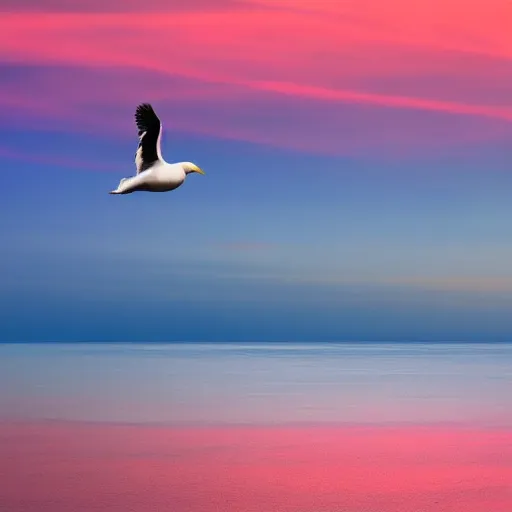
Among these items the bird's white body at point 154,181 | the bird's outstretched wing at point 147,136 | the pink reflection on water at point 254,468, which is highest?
the bird's outstretched wing at point 147,136

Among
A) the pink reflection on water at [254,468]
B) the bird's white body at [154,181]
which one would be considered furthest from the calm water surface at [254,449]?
the bird's white body at [154,181]

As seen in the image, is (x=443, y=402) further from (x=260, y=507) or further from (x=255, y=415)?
(x=260, y=507)

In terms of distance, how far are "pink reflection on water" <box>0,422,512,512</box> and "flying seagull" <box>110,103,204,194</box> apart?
20.1 ft

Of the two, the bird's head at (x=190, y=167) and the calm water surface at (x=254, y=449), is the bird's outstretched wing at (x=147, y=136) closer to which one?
the bird's head at (x=190, y=167)

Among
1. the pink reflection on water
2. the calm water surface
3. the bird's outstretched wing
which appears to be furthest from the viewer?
the calm water surface

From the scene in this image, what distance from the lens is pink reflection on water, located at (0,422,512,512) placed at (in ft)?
58.3

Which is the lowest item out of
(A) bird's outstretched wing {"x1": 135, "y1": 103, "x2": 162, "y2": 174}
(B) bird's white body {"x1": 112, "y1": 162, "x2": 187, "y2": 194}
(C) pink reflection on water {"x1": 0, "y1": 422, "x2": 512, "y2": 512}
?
(C) pink reflection on water {"x1": 0, "y1": 422, "x2": 512, "y2": 512}

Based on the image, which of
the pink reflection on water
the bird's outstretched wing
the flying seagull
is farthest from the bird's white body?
the pink reflection on water

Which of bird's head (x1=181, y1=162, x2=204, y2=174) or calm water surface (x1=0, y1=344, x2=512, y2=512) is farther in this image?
calm water surface (x1=0, y1=344, x2=512, y2=512)

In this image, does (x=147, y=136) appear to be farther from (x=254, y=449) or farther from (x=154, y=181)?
(x=254, y=449)

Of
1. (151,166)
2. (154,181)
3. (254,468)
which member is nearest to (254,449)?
(254,468)

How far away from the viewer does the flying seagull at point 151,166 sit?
40.6 feet

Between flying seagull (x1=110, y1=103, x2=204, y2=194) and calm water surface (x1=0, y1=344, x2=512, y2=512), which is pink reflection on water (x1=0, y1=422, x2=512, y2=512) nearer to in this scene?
calm water surface (x1=0, y1=344, x2=512, y2=512)

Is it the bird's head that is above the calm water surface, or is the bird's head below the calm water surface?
above
